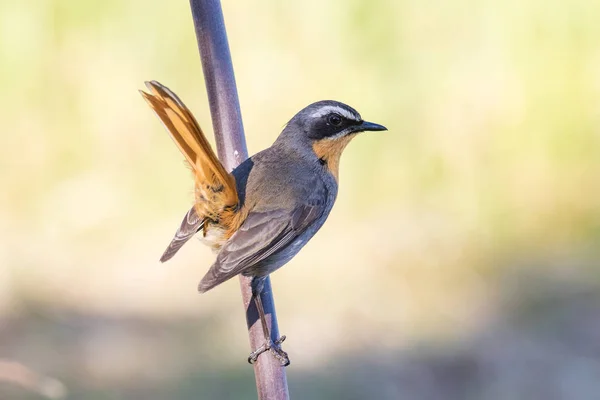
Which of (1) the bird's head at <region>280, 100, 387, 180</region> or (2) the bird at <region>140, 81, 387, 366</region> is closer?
(2) the bird at <region>140, 81, 387, 366</region>

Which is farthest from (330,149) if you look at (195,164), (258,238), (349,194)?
(349,194)

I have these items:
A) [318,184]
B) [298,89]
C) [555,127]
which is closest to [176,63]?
[298,89]

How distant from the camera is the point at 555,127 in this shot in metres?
6.24

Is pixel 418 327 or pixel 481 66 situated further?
pixel 481 66

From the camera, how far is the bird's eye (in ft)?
10.7

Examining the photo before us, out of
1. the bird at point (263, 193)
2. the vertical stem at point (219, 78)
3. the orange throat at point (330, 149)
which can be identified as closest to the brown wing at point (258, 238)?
the bird at point (263, 193)

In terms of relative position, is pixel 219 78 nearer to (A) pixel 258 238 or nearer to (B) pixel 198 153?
(B) pixel 198 153

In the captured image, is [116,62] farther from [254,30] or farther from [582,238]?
[582,238]

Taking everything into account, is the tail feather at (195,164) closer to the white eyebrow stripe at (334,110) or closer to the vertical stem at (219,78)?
the vertical stem at (219,78)

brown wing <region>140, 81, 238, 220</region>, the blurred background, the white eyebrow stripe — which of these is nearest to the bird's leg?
brown wing <region>140, 81, 238, 220</region>

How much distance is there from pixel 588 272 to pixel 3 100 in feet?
12.3

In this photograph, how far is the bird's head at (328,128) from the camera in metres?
3.25

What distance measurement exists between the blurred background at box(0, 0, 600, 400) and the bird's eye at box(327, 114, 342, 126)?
6.86 feet

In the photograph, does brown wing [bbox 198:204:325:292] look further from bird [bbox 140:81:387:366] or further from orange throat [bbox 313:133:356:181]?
orange throat [bbox 313:133:356:181]
